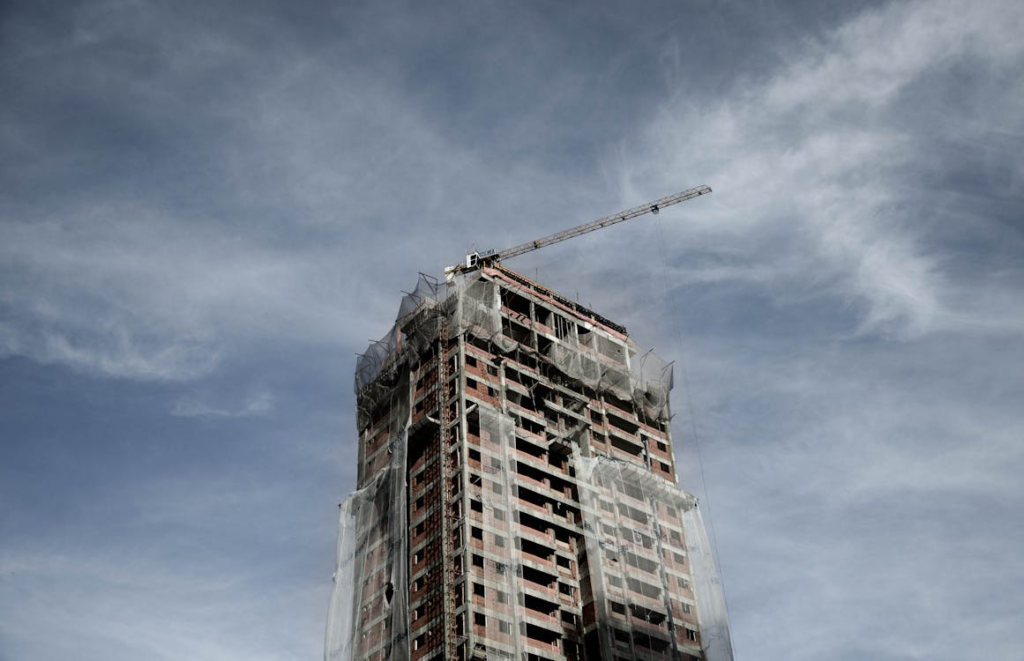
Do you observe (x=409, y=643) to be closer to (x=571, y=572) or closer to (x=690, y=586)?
(x=571, y=572)

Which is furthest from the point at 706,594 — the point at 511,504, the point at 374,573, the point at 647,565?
the point at 374,573

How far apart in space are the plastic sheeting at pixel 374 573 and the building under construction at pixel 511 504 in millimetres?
169

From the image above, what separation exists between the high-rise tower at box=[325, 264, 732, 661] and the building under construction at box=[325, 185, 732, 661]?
0.53 ft

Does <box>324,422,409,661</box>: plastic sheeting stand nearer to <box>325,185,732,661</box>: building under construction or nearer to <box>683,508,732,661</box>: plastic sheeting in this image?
<box>325,185,732,661</box>: building under construction

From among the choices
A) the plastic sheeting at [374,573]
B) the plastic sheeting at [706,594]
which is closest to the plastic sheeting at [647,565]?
the plastic sheeting at [706,594]

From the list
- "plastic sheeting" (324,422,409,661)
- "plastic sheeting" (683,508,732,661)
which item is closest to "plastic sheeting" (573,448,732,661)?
"plastic sheeting" (683,508,732,661)

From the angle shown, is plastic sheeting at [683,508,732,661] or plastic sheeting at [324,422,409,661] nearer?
plastic sheeting at [324,422,409,661]

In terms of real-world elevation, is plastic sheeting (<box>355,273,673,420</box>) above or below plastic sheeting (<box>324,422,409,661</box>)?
above

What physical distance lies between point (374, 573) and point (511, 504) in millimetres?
13849

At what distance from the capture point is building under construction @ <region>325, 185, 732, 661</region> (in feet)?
301

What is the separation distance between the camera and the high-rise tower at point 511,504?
301 feet

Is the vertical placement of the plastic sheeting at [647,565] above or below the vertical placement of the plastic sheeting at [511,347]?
below

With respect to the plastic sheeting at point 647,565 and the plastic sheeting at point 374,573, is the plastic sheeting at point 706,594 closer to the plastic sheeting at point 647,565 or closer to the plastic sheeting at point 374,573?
the plastic sheeting at point 647,565

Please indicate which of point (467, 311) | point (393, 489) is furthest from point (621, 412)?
point (393, 489)
